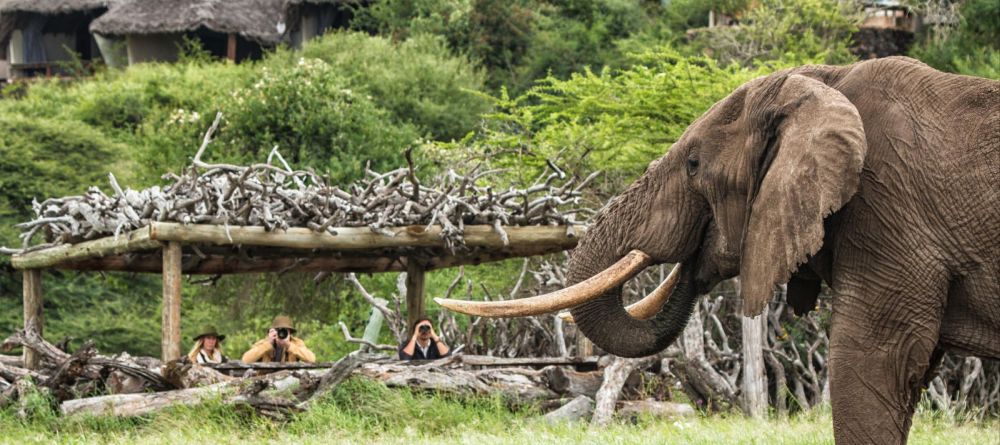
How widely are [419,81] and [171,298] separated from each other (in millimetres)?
18781

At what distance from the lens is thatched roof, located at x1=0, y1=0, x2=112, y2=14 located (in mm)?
39438

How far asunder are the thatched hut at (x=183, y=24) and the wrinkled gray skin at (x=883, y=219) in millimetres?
30994

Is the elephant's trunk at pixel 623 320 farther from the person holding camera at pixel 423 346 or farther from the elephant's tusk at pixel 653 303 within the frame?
the person holding camera at pixel 423 346

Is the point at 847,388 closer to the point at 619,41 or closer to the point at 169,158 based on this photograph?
the point at 169,158

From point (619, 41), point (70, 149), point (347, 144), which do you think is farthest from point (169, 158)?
point (619, 41)

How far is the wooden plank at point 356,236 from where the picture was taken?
11773mm

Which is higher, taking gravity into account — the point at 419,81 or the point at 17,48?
the point at 419,81

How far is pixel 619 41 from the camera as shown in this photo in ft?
99.1

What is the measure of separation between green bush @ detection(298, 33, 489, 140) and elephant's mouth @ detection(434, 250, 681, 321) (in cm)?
2106

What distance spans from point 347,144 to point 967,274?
58.6 feet

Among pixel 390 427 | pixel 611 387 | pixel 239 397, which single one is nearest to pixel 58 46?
pixel 239 397

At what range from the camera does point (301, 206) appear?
483 inches

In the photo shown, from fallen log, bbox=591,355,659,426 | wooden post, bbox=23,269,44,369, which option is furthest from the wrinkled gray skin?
wooden post, bbox=23,269,44,369

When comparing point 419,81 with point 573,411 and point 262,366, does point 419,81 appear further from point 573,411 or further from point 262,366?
point 573,411
